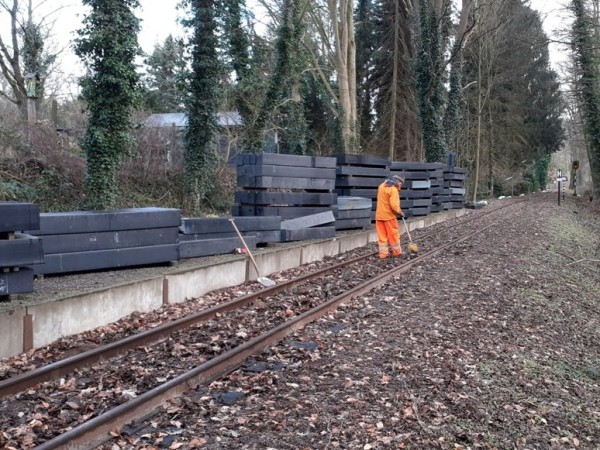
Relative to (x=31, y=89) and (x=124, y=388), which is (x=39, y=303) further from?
(x=31, y=89)

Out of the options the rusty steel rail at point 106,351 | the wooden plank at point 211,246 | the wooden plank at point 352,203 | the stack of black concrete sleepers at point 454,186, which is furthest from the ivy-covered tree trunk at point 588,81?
the rusty steel rail at point 106,351

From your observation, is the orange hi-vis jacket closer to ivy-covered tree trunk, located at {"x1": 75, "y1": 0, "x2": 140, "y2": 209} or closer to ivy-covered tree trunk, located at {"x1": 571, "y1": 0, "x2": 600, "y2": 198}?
ivy-covered tree trunk, located at {"x1": 75, "y1": 0, "x2": 140, "y2": 209}

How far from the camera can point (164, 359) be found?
595 centimetres

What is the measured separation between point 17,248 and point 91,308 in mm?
1222

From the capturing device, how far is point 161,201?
19.8 m

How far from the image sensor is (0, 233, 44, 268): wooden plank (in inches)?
255

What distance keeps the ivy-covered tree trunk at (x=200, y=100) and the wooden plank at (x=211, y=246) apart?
8.89 m

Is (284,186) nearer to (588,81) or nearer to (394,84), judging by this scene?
(588,81)

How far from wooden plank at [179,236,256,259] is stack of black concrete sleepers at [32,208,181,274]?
0.55m

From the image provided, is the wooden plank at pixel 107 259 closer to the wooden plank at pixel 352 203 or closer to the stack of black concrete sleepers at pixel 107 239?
the stack of black concrete sleepers at pixel 107 239

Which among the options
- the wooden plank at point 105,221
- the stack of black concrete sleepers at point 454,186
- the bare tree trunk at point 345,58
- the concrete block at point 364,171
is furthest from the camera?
the stack of black concrete sleepers at point 454,186

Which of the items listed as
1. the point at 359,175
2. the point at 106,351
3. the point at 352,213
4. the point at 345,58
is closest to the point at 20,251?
the point at 106,351

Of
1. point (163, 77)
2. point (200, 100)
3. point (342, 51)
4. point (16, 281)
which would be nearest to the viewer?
point (16, 281)

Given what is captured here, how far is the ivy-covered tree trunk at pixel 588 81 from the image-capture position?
2661cm
